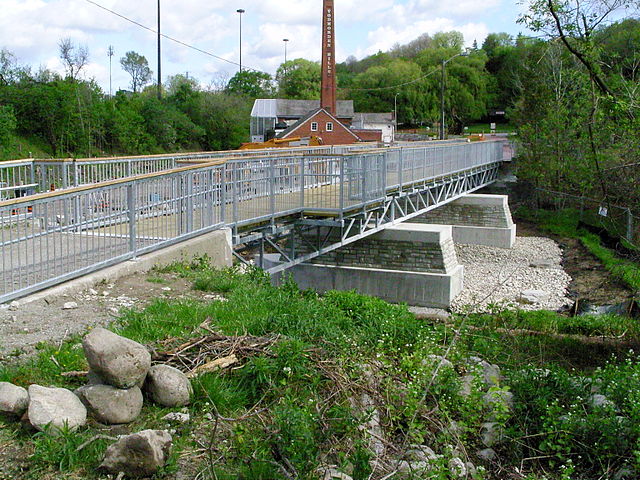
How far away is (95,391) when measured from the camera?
5.47 m

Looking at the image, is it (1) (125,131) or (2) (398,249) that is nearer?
(2) (398,249)

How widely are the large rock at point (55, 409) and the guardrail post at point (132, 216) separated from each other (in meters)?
4.98

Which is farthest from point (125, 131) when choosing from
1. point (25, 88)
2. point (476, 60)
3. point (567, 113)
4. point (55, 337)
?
point (476, 60)

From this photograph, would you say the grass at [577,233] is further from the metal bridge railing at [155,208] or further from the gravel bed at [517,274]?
the metal bridge railing at [155,208]

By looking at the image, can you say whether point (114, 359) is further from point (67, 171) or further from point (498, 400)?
point (67, 171)

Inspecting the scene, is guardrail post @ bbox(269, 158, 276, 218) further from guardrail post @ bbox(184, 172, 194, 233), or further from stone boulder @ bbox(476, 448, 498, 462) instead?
stone boulder @ bbox(476, 448, 498, 462)

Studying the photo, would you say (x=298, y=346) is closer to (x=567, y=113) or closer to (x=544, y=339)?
(x=544, y=339)

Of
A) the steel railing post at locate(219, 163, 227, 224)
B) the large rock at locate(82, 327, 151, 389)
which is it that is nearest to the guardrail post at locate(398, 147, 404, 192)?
the steel railing post at locate(219, 163, 227, 224)

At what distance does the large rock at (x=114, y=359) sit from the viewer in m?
5.43

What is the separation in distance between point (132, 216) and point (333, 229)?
12.0 metres

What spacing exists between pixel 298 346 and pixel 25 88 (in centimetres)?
4463

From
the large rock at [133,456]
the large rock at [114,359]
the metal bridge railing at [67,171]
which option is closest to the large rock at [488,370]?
the large rock at [114,359]

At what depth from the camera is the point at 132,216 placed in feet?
33.5

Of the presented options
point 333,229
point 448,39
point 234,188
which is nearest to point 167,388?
point 234,188
